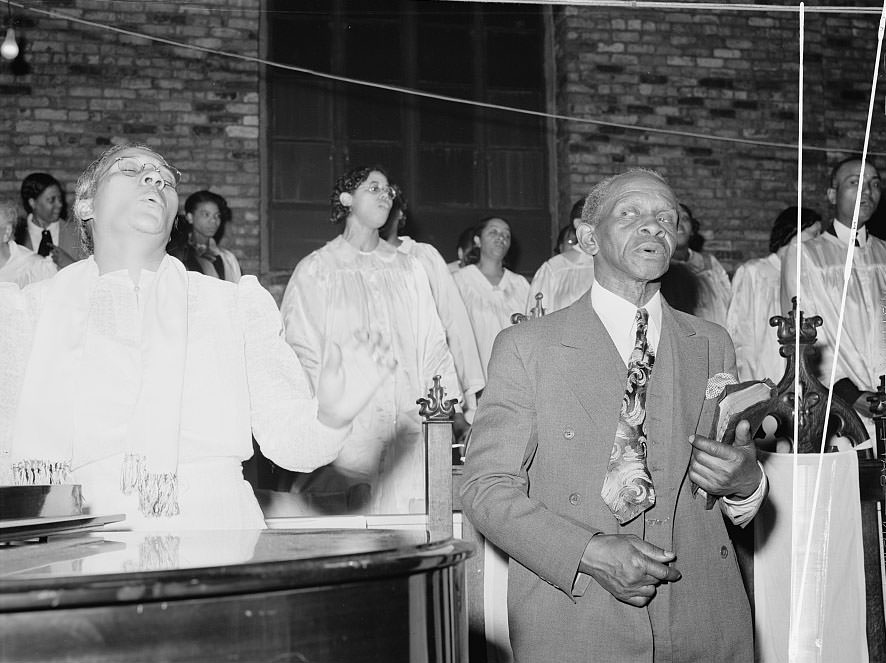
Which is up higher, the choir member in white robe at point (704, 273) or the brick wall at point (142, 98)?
the brick wall at point (142, 98)

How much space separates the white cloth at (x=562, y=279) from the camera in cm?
579

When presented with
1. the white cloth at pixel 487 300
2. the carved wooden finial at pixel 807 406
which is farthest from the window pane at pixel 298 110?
the carved wooden finial at pixel 807 406

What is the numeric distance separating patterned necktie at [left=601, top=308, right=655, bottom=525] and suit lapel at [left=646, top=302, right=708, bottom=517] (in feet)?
0.09

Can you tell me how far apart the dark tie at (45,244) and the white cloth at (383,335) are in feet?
3.81

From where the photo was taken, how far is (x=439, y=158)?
240 inches

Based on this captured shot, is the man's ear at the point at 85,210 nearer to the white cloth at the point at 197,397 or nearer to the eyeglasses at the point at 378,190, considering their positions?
the white cloth at the point at 197,397

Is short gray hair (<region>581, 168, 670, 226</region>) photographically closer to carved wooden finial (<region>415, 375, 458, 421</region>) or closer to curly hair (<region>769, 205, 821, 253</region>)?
carved wooden finial (<region>415, 375, 458, 421</region>)

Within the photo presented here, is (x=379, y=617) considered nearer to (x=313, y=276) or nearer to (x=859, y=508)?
(x=859, y=508)

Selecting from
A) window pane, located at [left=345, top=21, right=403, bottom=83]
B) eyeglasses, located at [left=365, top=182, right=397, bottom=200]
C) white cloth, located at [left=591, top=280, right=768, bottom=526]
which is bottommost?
white cloth, located at [left=591, top=280, right=768, bottom=526]

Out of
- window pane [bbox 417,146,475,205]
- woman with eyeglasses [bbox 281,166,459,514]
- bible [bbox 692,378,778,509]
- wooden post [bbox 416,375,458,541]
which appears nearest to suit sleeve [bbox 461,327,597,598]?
bible [bbox 692,378,778,509]

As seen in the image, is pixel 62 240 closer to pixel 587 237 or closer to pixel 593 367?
pixel 587 237

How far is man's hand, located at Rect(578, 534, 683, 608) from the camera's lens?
1860 mm

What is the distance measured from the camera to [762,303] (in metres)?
6.08

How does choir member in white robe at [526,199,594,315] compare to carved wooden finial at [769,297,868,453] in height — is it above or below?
above
